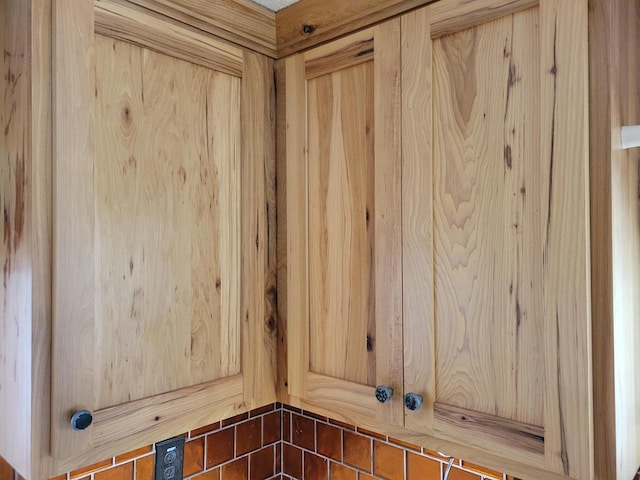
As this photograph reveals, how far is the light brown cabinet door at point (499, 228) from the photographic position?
0.70 m

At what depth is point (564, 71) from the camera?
27.7 inches

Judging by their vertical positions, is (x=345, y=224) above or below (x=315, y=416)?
above

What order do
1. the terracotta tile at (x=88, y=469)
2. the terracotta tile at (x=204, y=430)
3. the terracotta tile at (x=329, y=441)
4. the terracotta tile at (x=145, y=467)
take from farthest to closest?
the terracotta tile at (x=329, y=441) < the terracotta tile at (x=204, y=430) < the terracotta tile at (x=145, y=467) < the terracotta tile at (x=88, y=469)

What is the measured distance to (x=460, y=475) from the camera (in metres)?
1.13

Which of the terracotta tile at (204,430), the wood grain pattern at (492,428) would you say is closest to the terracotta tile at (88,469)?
the terracotta tile at (204,430)

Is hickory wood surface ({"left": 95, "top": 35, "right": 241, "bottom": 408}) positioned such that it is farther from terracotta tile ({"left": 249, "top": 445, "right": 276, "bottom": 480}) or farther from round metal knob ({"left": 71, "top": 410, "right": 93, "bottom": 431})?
terracotta tile ({"left": 249, "top": 445, "right": 276, "bottom": 480})

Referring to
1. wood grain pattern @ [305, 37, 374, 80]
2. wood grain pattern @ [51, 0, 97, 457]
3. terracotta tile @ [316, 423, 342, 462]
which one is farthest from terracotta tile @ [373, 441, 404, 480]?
wood grain pattern @ [305, 37, 374, 80]

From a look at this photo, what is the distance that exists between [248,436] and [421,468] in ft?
1.74

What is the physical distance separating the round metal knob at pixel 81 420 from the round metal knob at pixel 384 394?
514mm

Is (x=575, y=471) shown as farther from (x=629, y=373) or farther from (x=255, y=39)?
(x=255, y=39)

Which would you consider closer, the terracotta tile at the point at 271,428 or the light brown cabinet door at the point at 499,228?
the light brown cabinet door at the point at 499,228

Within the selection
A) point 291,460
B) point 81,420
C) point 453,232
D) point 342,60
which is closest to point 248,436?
point 291,460

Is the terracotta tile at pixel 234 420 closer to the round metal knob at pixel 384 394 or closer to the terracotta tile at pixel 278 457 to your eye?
the terracotta tile at pixel 278 457

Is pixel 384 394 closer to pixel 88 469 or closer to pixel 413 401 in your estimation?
pixel 413 401
